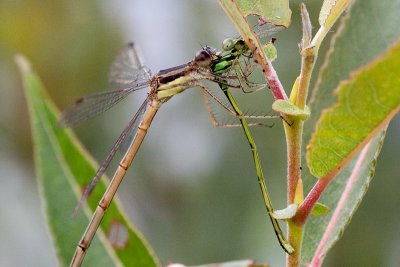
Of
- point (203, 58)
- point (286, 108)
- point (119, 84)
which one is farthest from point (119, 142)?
point (286, 108)

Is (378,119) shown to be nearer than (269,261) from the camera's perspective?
Yes

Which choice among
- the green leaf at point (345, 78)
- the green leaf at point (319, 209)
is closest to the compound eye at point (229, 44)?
the green leaf at point (345, 78)

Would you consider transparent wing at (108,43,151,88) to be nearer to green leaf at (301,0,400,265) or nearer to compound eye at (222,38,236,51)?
compound eye at (222,38,236,51)

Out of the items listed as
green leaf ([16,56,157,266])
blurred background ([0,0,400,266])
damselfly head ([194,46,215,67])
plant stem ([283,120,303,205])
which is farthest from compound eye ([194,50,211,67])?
blurred background ([0,0,400,266])

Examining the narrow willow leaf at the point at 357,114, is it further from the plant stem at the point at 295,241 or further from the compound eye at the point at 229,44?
the compound eye at the point at 229,44

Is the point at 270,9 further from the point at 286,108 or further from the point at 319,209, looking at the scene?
the point at 319,209

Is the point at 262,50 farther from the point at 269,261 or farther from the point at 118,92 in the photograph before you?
the point at 269,261

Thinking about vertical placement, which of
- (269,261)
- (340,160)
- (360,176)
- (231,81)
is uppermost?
(231,81)

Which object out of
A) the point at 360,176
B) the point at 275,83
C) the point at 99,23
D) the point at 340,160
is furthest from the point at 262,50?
the point at 99,23
